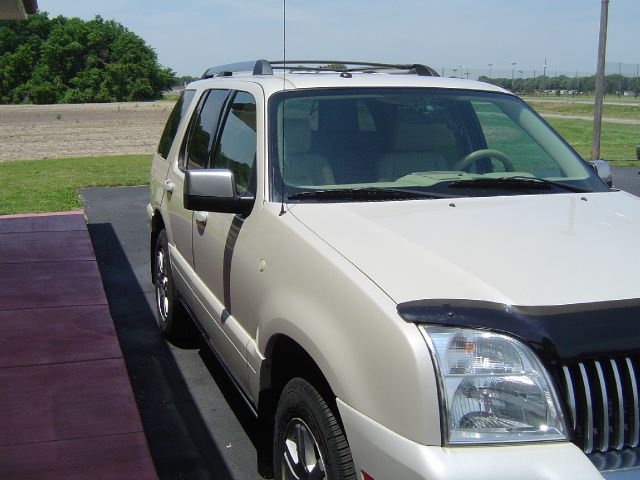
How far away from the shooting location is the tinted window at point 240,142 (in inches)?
153

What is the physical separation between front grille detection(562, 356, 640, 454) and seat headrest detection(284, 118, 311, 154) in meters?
1.87

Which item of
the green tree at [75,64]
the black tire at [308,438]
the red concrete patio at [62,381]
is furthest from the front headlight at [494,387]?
the green tree at [75,64]

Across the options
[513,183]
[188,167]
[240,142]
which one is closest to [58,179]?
[188,167]

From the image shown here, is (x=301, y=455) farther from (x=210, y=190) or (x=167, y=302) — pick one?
(x=167, y=302)

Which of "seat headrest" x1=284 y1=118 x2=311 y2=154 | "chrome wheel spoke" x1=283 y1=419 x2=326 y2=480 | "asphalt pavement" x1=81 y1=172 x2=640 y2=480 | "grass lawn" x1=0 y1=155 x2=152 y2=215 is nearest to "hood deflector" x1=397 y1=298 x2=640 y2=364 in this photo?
"chrome wheel spoke" x1=283 y1=419 x2=326 y2=480

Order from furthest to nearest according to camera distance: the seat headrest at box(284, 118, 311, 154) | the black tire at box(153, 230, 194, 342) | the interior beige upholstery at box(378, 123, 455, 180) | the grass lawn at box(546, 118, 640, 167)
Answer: the grass lawn at box(546, 118, 640, 167) < the black tire at box(153, 230, 194, 342) < the interior beige upholstery at box(378, 123, 455, 180) < the seat headrest at box(284, 118, 311, 154)

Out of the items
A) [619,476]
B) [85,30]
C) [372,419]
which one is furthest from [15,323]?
[85,30]

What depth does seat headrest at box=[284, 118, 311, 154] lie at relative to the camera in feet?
12.2

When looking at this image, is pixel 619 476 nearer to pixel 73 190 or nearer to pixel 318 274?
pixel 318 274

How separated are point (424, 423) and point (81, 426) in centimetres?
240

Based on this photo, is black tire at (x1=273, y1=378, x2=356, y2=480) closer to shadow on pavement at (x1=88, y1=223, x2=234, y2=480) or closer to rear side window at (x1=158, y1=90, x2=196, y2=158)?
shadow on pavement at (x1=88, y1=223, x2=234, y2=480)

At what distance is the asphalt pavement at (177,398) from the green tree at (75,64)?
3791 inches

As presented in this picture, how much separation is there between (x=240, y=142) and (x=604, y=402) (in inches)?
96.1

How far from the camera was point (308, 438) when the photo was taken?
284 centimetres
